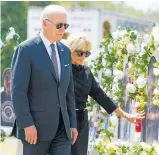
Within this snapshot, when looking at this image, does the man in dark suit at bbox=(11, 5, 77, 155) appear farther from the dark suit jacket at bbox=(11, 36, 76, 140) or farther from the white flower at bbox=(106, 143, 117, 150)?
the white flower at bbox=(106, 143, 117, 150)

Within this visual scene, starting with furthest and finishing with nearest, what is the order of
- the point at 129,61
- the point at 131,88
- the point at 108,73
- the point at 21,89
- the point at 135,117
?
the point at 108,73
the point at 129,61
the point at 131,88
the point at 135,117
the point at 21,89

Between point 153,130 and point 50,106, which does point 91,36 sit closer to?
point 153,130

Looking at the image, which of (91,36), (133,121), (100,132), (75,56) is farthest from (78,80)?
(91,36)

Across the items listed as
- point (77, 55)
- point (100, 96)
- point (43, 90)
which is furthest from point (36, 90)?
point (100, 96)

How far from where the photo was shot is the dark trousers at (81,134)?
567 cm

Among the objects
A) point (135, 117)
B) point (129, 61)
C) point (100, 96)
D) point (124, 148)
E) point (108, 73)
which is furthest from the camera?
point (108, 73)

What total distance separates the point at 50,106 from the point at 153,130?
1.84 metres

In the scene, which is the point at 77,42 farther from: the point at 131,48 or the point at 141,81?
the point at 131,48

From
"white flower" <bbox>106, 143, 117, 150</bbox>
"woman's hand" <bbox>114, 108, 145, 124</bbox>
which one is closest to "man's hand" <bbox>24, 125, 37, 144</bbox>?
"woman's hand" <bbox>114, 108, 145, 124</bbox>

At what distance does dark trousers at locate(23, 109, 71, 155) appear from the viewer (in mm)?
4754

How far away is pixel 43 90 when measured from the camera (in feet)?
15.5

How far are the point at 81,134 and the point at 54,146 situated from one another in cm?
90

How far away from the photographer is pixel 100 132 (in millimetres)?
7199

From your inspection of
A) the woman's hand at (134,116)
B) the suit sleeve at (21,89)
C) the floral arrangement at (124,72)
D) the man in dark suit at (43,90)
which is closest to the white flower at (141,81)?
the floral arrangement at (124,72)
